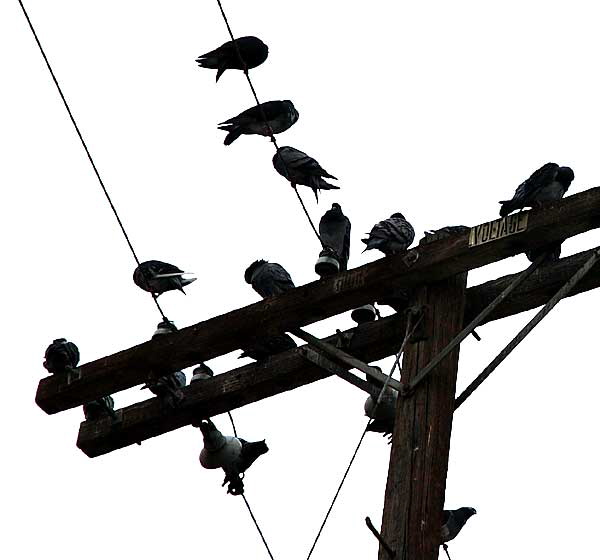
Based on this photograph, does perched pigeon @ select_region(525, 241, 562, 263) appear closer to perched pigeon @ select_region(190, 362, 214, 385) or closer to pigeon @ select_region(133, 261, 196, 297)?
perched pigeon @ select_region(190, 362, 214, 385)

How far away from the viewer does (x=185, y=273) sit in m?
8.89

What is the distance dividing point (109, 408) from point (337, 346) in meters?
1.39

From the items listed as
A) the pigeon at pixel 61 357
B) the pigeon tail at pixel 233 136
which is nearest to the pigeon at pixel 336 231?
the pigeon tail at pixel 233 136

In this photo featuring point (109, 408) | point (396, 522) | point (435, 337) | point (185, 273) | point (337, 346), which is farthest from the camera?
point (185, 273)

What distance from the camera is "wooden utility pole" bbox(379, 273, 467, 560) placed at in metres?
6.31

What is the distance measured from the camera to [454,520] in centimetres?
740

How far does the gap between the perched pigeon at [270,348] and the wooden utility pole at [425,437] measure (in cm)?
102

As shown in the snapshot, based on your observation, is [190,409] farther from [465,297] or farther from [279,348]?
[465,297]

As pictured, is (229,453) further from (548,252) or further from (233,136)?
(548,252)

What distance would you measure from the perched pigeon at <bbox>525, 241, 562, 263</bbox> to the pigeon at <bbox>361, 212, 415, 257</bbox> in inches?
33.8

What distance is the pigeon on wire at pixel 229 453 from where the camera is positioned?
8.20 meters

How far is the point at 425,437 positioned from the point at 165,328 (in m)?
1.78

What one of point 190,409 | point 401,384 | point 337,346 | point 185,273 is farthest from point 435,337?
point 185,273

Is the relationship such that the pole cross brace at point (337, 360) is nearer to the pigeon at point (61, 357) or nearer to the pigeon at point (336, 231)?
the pigeon at point (61, 357)
